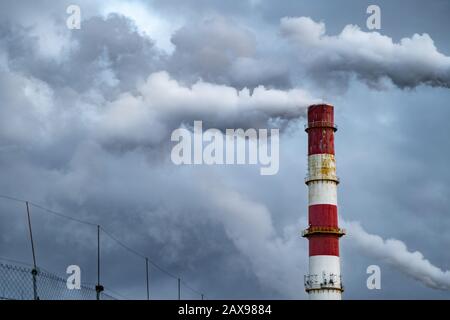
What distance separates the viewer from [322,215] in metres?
70.5

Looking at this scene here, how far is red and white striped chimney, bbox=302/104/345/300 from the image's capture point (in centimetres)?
6944

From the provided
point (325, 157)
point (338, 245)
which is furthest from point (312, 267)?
point (325, 157)

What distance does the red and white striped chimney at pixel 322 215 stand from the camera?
228 feet
